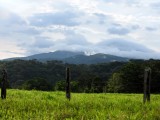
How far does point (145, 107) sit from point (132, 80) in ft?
274

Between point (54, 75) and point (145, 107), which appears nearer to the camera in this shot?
point (145, 107)

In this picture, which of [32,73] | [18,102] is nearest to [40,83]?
[18,102]

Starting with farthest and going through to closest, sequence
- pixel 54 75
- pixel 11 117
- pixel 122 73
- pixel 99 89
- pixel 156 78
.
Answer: pixel 54 75, pixel 122 73, pixel 156 78, pixel 99 89, pixel 11 117

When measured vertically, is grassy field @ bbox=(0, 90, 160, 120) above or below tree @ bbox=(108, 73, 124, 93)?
above

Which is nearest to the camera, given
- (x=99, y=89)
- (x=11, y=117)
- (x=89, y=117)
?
(x=11, y=117)

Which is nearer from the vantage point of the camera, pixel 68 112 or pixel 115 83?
pixel 68 112

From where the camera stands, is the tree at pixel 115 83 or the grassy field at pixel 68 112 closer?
the grassy field at pixel 68 112

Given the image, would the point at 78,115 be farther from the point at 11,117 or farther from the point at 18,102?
the point at 18,102

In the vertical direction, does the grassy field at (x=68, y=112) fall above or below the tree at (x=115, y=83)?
above

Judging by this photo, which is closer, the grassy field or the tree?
the grassy field

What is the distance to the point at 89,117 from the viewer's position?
14.0 metres

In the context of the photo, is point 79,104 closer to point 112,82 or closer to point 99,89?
point 99,89

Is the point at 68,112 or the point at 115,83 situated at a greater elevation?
the point at 68,112

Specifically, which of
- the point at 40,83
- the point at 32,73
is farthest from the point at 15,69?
the point at 40,83
